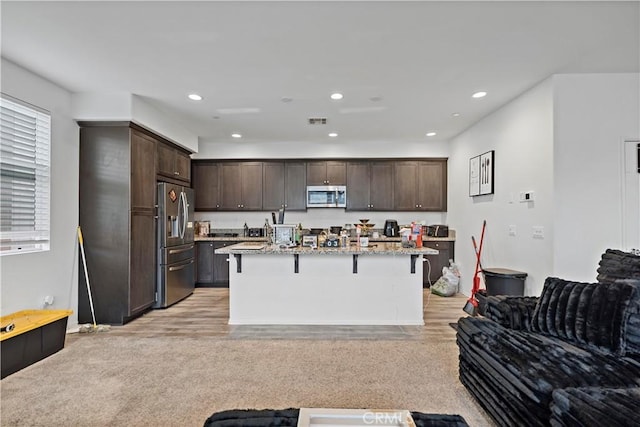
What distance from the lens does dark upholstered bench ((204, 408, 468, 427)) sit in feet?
4.34

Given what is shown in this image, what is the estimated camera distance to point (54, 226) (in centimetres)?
346

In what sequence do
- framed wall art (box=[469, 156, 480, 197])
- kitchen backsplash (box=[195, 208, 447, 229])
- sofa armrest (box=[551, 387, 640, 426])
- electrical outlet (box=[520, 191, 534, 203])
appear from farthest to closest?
kitchen backsplash (box=[195, 208, 447, 229])
framed wall art (box=[469, 156, 480, 197])
electrical outlet (box=[520, 191, 534, 203])
sofa armrest (box=[551, 387, 640, 426])

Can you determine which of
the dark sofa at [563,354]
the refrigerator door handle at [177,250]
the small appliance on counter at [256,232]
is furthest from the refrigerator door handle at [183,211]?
the dark sofa at [563,354]

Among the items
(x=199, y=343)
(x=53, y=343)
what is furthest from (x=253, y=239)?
(x=53, y=343)

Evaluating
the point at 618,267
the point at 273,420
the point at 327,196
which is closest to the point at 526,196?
the point at 618,267

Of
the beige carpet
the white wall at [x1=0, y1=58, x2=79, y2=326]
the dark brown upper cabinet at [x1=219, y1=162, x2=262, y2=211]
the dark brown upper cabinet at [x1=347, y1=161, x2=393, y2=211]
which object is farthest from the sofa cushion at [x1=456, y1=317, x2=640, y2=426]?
the dark brown upper cabinet at [x1=219, y1=162, x2=262, y2=211]

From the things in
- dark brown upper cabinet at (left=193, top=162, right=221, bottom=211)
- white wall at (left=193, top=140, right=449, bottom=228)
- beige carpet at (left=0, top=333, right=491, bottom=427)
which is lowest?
beige carpet at (left=0, top=333, right=491, bottom=427)

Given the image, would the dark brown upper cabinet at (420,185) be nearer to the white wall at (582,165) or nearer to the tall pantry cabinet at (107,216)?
the white wall at (582,165)

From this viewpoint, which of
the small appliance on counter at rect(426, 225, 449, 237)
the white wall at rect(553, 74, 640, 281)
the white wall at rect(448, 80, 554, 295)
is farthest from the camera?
the small appliance on counter at rect(426, 225, 449, 237)

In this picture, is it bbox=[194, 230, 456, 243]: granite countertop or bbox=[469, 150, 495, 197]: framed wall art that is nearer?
bbox=[469, 150, 495, 197]: framed wall art

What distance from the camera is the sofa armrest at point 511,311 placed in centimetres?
230

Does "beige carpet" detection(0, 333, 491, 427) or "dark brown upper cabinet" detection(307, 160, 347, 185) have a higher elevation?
"dark brown upper cabinet" detection(307, 160, 347, 185)

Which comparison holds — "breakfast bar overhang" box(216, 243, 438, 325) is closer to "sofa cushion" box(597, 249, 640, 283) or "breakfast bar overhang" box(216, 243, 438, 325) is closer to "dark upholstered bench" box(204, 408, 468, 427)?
"sofa cushion" box(597, 249, 640, 283)

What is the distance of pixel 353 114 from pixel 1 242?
4.10 meters
